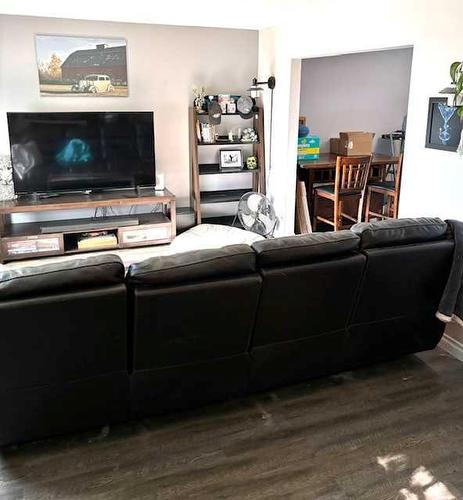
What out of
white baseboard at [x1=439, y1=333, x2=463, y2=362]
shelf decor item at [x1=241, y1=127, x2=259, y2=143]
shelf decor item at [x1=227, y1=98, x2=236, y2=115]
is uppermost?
shelf decor item at [x1=227, y1=98, x2=236, y2=115]

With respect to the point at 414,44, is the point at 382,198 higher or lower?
lower

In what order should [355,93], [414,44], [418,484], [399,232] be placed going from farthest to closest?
[355,93] < [414,44] < [399,232] < [418,484]

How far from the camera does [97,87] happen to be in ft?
17.2

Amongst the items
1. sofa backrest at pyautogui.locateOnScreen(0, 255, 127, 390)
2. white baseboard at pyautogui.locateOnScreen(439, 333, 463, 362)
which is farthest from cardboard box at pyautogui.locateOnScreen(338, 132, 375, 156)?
sofa backrest at pyautogui.locateOnScreen(0, 255, 127, 390)

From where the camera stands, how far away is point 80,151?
516cm

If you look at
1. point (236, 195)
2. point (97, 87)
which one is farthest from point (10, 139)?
point (236, 195)

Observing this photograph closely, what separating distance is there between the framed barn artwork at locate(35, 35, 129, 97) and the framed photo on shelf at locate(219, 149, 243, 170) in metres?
A: 1.26

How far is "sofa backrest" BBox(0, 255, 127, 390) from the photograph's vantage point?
196 centimetres

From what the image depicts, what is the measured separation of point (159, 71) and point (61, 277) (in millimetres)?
3953

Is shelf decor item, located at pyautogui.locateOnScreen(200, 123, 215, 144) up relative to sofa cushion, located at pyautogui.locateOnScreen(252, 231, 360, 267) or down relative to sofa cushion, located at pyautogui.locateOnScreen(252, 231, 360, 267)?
up

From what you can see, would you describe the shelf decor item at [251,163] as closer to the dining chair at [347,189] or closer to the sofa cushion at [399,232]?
the dining chair at [347,189]

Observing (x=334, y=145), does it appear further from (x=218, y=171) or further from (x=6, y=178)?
(x=6, y=178)

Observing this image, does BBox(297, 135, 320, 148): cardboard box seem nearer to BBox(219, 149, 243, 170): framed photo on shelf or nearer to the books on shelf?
BBox(219, 149, 243, 170): framed photo on shelf

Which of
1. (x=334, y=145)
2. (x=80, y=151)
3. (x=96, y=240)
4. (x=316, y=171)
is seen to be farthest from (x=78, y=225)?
(x=334, y=145)
